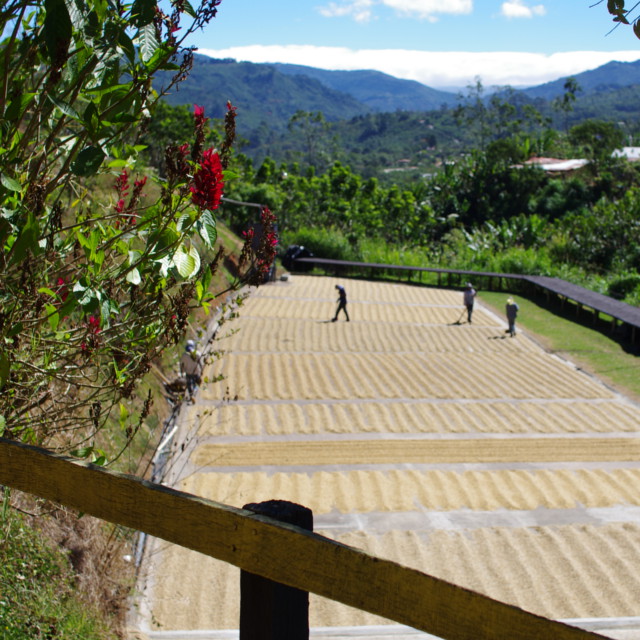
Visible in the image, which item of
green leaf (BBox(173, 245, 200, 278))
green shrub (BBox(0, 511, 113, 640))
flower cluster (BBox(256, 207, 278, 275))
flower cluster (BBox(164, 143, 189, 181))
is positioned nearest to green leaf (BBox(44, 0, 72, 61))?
flower cluster (BBox(164, 143, 189, 181))

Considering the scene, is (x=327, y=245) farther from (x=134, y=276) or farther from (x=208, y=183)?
(x=208, y=183)

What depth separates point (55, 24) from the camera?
227 centimetres

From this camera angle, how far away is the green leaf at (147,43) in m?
2.69

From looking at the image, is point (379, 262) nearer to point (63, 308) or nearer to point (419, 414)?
point (419, 414)

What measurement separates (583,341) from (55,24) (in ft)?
59.1

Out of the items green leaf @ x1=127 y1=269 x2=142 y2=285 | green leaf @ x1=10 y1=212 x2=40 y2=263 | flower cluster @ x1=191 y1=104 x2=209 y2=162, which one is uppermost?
flower cluster @ x1=191 y1=104 x2=209 y2=162

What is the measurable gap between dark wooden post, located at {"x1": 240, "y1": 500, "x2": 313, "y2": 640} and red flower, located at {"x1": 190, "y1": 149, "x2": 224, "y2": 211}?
1199 mm

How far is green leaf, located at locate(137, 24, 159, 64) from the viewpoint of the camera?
2.69 meters

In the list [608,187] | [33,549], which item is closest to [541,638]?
[33,549]

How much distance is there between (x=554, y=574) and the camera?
22.4 feet

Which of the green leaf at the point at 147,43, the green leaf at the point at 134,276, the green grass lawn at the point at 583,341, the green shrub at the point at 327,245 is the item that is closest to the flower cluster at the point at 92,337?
the green leaf at the point at 134,276

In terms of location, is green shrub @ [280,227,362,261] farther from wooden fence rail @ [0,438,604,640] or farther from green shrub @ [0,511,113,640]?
wooden fence rail @ [0,438,604,640]

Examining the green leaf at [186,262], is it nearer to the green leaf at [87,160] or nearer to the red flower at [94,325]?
the green leaf at [87,160]

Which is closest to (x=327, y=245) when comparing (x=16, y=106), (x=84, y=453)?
(x=84, y=453)
